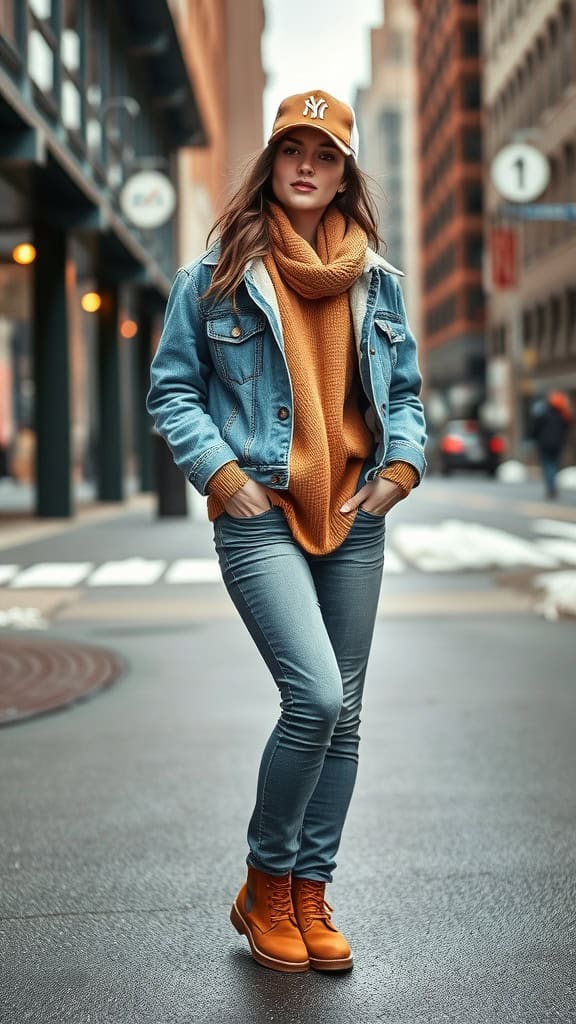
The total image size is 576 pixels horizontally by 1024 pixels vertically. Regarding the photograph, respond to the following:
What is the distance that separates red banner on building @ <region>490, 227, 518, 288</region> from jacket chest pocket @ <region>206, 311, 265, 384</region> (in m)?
46.3

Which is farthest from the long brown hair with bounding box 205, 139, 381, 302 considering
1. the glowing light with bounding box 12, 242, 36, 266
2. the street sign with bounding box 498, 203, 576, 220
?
the street sign with bounding box 498, 203, 576, 220

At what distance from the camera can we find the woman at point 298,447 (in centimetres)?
330

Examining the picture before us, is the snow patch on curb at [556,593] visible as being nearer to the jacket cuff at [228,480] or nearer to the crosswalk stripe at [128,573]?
the crosswalk stripe at [128,573]

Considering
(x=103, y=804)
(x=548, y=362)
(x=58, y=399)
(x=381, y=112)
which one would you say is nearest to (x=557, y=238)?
(x=548, y=362)

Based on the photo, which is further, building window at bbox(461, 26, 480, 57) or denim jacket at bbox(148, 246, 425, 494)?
building window at bbox(461, 26, 480, 57)

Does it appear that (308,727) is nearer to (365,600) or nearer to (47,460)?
(365,600)

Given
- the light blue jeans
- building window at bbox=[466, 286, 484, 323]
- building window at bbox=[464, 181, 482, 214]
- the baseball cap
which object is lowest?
the light blue jeans

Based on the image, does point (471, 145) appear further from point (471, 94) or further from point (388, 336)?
point (388, 336)

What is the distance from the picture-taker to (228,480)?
328 centimetres

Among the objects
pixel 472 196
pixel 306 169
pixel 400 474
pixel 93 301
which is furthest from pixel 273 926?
pixel 472 196

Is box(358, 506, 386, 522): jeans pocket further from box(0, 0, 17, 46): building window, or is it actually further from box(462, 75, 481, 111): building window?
box(462, 75, 481, 111): building window

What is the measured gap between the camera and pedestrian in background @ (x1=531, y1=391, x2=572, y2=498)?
27266mm

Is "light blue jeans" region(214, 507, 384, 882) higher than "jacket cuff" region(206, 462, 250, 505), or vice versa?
"jacket cuff" region(206, 462, 250, 505)

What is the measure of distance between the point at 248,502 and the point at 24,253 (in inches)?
796
